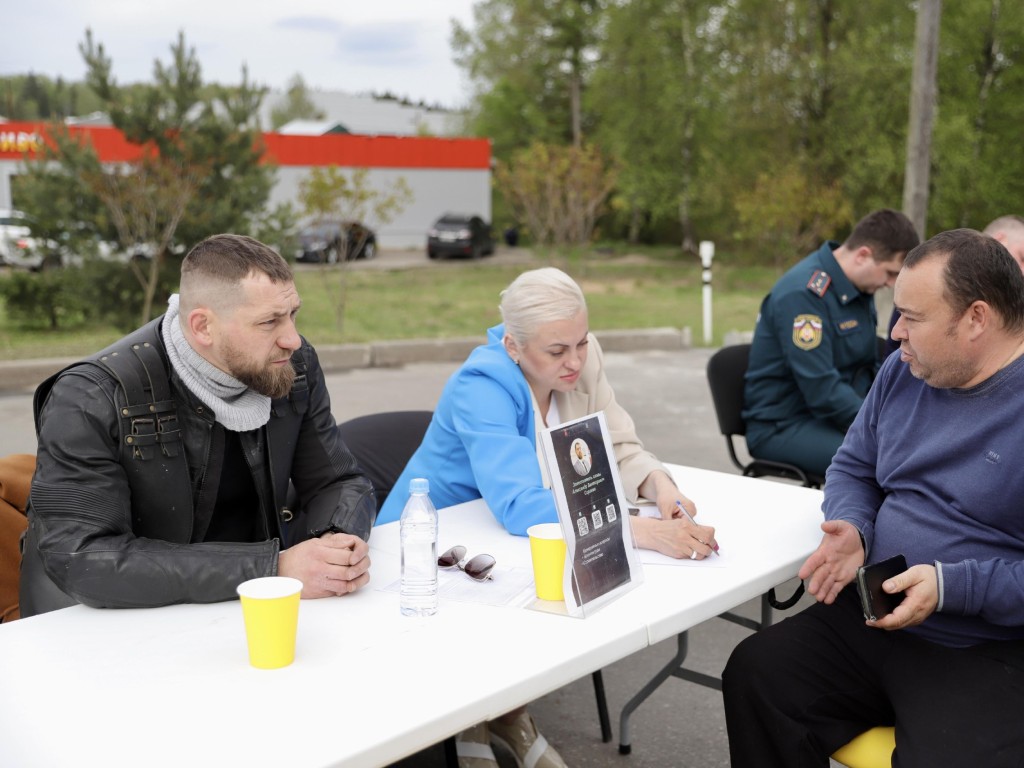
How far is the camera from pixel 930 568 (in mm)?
2232

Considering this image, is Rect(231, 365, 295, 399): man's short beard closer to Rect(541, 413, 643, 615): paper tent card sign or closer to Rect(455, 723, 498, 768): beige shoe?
Rect(541, 413, 643, 615): paper tent card sign

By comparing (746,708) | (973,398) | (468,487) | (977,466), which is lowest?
(746,708)

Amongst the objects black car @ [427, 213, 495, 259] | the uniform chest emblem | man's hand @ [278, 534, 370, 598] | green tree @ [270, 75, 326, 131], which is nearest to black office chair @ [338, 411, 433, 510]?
man's hand @ [278, 534, 370, 598]

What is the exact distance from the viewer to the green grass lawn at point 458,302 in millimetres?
12484

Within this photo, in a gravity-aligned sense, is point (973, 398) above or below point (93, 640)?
above

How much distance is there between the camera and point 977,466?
235cm

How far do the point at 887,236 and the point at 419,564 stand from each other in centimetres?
320

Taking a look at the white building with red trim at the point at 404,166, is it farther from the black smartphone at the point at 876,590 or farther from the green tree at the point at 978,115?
the black smartphone at the point at 876,590

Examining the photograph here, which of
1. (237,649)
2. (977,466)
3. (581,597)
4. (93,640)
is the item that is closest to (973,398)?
(977,466)

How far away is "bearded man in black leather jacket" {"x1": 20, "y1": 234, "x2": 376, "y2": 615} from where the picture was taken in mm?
2072

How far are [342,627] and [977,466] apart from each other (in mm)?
1500

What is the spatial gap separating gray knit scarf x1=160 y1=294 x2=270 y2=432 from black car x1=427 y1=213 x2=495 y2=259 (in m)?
26.4

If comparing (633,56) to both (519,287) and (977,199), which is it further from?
(519,287)

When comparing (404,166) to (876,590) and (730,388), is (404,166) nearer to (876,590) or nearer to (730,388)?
(730,388)
